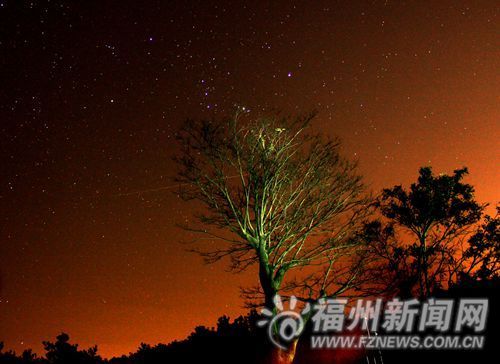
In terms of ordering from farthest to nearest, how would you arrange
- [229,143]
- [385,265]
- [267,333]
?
[385,265], [229,143], [267,333]

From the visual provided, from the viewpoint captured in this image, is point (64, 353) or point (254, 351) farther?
point (254, 351)

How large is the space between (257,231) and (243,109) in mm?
3829

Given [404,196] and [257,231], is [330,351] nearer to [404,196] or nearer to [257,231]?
[257,231]

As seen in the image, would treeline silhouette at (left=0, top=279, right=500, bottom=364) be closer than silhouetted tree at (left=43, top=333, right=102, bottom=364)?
No

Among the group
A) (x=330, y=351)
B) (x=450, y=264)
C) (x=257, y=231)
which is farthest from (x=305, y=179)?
(x=450, y=264)

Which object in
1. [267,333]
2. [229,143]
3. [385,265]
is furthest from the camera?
[385,265]

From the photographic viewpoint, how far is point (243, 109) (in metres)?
14.3

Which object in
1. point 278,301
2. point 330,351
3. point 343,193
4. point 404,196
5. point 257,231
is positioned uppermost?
point 404,196

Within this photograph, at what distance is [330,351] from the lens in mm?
15039

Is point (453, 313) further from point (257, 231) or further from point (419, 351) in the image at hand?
point (257, 231)

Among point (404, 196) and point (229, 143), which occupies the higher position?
point (404, 196)

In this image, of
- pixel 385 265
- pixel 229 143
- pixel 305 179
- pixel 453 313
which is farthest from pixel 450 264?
pixel 229 143

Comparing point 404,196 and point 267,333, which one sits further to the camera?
point 404,196

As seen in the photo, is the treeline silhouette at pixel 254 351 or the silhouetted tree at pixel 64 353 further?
the treeline silhouette at pixel 254 351
